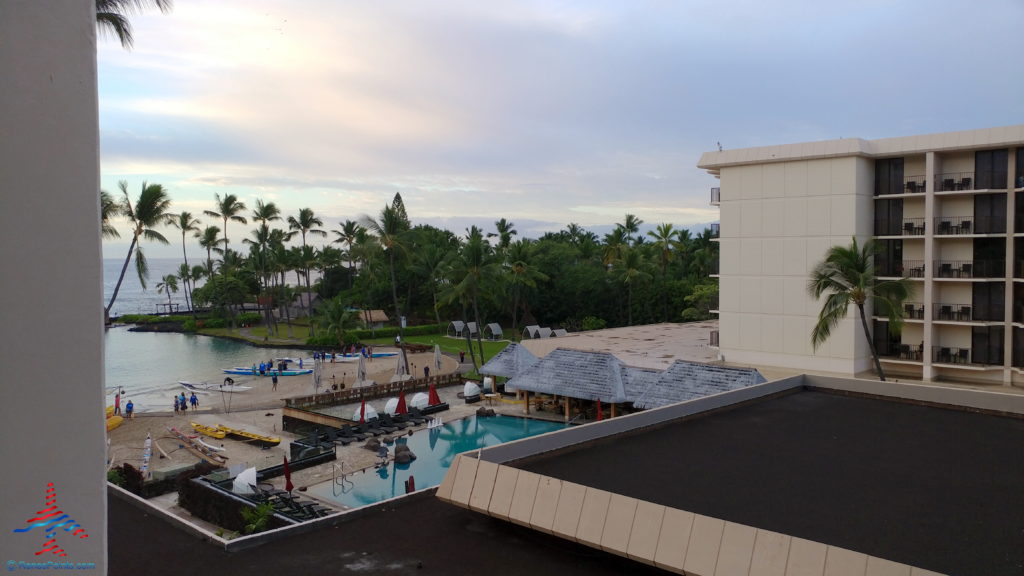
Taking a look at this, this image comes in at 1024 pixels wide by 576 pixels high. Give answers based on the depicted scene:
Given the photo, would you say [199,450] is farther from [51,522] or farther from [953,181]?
[953,181]

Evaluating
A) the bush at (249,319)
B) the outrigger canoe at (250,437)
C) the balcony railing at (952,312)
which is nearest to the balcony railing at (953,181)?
the balcony railing at (952,312)

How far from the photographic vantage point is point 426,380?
3694cm

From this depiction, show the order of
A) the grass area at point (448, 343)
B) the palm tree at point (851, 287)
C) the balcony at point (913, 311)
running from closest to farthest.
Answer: the palm tree at point (851, 287) → the balcony at point (913, 311) → the grass area at point (448, 343)

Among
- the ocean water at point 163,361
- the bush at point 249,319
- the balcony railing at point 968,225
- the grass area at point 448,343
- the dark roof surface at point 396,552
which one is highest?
the balcony railing at point 968,225

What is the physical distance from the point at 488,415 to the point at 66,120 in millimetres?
27223

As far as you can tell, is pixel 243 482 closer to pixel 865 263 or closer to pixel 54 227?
pixel 54 227

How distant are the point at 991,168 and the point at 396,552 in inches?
1042

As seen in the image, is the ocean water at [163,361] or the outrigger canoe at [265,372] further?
the outrigger canoe at [265,372]

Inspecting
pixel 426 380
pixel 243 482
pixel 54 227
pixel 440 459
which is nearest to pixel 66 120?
pixel 54 227

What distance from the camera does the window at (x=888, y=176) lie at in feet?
91.2

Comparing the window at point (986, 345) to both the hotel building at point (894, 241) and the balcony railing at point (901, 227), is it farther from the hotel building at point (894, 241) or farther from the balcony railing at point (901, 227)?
the balcony railing at point (901, 227)

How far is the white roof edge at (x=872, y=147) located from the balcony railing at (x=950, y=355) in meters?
7.76

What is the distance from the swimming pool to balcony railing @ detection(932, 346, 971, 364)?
49.5 ft

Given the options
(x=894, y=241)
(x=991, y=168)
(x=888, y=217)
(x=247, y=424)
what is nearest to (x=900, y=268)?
(x=894, y=241)
